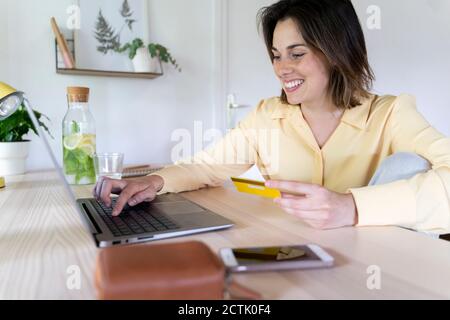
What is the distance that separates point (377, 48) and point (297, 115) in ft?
6.38

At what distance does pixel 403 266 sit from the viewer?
1.81 ft

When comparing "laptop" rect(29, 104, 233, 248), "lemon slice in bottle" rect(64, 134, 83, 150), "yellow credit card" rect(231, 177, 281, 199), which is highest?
"lemon slice in bottle" rect(64, 134, 83, 150)

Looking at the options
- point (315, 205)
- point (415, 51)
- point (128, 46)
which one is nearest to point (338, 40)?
point (315, 205)

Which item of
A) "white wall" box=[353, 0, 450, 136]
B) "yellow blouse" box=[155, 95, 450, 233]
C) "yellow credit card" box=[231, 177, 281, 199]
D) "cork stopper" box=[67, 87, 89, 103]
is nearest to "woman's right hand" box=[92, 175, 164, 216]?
"yellow blouse" box=[155, 95, 450, 233]

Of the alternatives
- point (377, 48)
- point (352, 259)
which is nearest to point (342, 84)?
point (352, 259)

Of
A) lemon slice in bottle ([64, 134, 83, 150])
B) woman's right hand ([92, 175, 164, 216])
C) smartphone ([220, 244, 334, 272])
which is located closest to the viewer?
smartphone ([220, 244, 334, 272])

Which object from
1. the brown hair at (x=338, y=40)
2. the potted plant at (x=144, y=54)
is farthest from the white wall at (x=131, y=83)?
→ the brown hair at (x=338, y=40)

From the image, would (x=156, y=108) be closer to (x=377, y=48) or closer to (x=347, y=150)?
(x=347, y=150)

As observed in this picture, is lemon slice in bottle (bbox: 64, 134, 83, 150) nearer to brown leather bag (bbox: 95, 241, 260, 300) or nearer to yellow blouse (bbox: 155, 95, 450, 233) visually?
yellow blouse (bbox: 155, 95, 450, 233)

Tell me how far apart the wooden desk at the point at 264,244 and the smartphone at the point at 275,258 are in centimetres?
1

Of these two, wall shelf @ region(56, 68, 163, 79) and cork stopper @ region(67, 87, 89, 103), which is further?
wall shelf @ region(56, 68, 163, 79)

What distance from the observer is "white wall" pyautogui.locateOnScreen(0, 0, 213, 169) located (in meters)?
1.95

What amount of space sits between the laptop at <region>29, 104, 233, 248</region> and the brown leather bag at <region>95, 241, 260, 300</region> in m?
0.24

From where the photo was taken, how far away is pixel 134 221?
75cm
